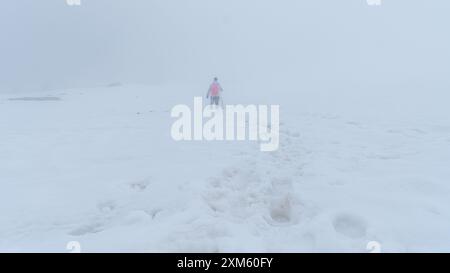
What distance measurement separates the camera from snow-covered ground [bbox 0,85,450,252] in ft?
15.4

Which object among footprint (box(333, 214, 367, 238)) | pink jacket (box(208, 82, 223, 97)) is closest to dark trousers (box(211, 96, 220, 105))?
pink jacket (box(208, 82, 223, 97))

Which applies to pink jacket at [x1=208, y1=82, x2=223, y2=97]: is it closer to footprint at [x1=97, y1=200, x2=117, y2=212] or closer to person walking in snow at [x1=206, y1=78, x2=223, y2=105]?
person walking in snow at [x1=206, y1=78, x2=223, y2=105]

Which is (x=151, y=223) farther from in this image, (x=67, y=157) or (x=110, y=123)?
(x=110, y=123)

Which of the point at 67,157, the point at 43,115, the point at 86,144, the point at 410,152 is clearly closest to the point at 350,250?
the point at 410,152

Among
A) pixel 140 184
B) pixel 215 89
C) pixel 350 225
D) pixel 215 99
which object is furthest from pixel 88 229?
pixel 215 99

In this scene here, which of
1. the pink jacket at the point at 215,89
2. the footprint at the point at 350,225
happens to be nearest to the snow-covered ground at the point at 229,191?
the footprint at the point at 350,225

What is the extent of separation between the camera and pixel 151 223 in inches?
204

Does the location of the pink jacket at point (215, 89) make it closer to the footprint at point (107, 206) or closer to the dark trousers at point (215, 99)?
the dark trousers at point (215, 99)

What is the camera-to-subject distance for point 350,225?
5.06 m

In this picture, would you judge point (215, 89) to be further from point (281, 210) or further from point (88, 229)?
point (88, 229)

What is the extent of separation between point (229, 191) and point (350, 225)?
2088 millimetres

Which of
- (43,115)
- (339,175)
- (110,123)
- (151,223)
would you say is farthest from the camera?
(43,115)
